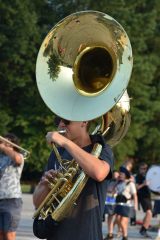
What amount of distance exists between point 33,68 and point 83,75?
3409 centimetres

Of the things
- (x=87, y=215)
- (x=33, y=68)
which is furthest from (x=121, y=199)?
(x=33, y=68)

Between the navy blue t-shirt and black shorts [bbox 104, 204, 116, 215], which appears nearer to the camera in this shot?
the navy blue t-shirt

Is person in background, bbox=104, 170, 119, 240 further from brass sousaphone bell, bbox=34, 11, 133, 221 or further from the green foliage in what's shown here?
the green foliage

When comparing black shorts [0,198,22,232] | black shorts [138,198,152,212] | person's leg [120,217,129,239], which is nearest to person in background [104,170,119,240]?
person's leg [120,217,129,239]

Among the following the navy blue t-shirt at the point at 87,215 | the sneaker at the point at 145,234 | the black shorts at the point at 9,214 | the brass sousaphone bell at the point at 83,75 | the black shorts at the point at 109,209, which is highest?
the brass sousaphone bell at the point at 83,75

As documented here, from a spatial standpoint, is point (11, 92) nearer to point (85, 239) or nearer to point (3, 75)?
point (3, 75)

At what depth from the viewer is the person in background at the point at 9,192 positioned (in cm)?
738


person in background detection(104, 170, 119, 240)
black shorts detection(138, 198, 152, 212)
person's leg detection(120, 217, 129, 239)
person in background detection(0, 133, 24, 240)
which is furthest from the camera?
black shorts detection(138, 198, 152, 212)

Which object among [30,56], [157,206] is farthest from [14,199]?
[30,56]

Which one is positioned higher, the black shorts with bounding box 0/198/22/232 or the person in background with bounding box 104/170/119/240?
the black shorts with bounding box 0/198/22/232

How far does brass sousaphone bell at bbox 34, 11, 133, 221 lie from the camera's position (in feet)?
14.1

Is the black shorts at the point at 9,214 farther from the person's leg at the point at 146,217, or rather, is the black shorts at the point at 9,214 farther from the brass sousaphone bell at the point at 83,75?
the person's leg at the point at 146,217

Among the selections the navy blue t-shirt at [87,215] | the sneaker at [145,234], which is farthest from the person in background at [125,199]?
the navy blue t-shirt at [87,215]

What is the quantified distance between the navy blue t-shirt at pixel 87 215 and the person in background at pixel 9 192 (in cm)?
307
